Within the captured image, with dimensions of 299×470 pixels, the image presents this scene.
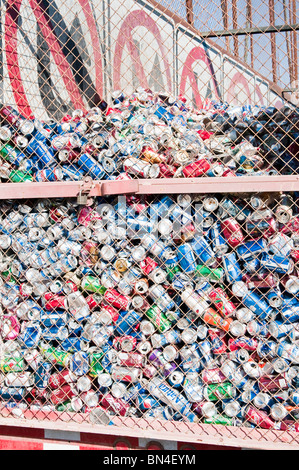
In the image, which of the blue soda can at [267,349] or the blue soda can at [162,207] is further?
the blue soda can at [162,207]

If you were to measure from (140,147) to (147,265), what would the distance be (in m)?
0.77

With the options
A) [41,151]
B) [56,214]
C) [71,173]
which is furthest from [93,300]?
[41,151]

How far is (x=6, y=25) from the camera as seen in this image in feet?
12.0

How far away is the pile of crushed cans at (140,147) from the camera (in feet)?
9.54

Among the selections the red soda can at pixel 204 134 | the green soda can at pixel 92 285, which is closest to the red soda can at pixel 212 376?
the green soda can at pixel 92 285

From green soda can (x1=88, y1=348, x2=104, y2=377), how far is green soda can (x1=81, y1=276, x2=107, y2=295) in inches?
14.2

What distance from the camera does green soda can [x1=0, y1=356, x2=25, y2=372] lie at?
287 cm

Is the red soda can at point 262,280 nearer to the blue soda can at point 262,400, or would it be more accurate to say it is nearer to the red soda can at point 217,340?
the red soda can at point 217,340

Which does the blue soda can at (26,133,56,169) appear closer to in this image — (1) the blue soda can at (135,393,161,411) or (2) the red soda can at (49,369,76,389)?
(2) the red soda can at (49,369,76,389)

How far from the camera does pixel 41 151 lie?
3057mm

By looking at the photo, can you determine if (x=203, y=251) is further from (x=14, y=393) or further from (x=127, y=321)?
(x=14, y=393)

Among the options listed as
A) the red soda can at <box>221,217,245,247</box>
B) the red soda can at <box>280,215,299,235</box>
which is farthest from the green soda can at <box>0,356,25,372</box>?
the red soda can at <box>280,215,299,235</box>

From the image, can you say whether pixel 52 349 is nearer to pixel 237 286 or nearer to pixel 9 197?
pixel 9 197
